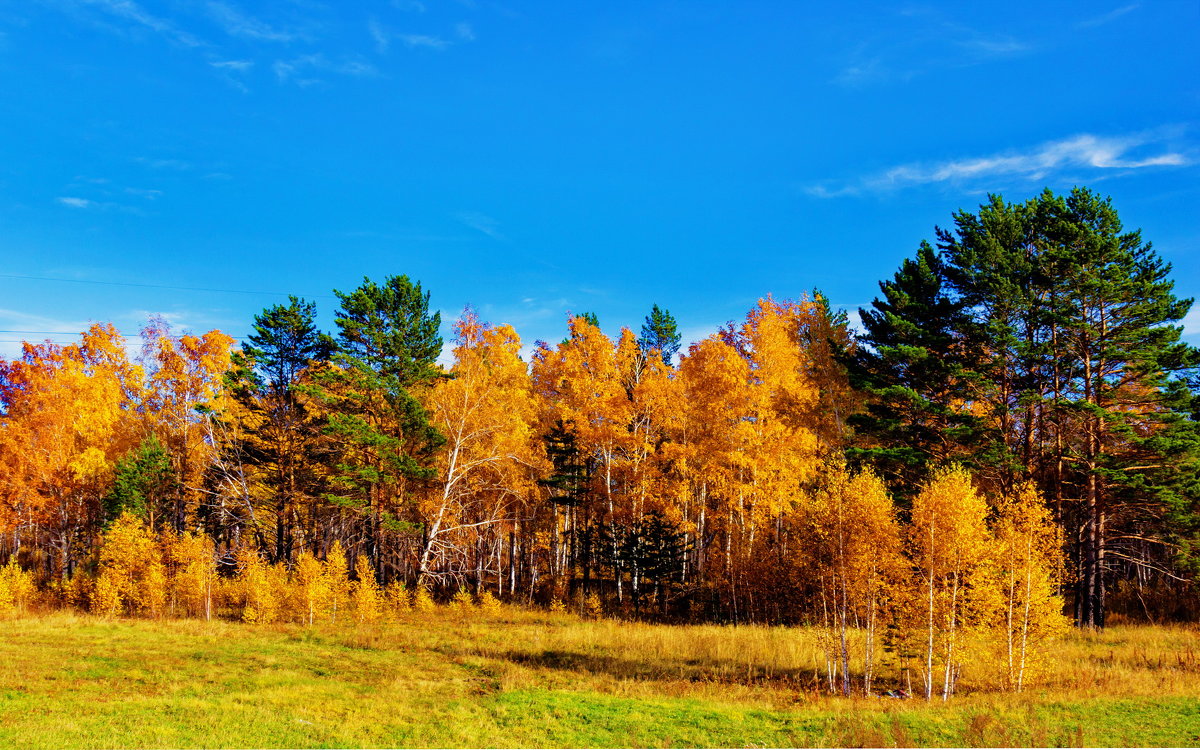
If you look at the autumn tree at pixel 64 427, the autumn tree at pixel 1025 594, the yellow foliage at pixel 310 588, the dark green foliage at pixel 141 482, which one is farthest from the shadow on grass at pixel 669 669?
the autumn tree at pixel 64 427

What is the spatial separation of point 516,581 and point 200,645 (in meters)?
22.3

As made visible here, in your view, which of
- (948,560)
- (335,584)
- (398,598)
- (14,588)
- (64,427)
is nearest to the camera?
(948,560)

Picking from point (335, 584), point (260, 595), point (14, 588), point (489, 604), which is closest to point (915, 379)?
point (489, 604)

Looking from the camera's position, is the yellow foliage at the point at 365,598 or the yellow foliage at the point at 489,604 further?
the yellow foliage at the point at 489,604

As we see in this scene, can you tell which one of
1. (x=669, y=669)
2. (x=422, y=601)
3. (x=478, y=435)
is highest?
(x=478, y=435)

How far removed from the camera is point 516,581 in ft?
147

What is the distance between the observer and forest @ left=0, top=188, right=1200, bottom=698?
825 inches

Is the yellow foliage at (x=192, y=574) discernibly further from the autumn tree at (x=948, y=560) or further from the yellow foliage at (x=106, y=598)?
the autumn tree at (x=948, y=560)

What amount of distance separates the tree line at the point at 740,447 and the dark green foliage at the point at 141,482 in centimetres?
21

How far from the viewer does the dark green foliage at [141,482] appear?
116 ft

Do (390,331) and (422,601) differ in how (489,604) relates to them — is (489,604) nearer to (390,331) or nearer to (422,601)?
(422,601)

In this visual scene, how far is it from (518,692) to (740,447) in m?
15.7

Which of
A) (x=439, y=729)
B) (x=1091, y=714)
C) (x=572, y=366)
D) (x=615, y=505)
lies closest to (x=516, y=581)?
(x=615, y=505)

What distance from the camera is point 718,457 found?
3089 centimetres
